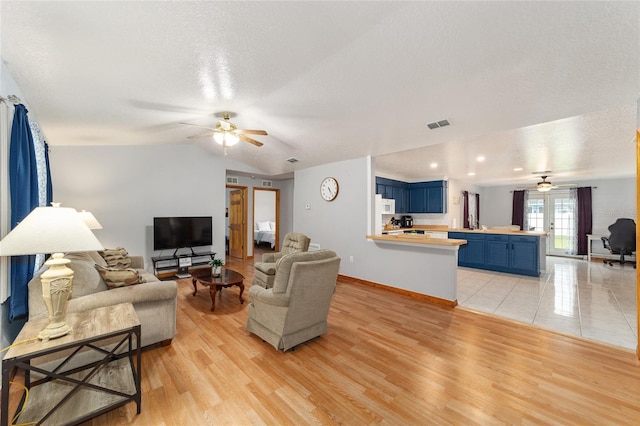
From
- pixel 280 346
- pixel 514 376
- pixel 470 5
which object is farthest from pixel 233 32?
pixel 514 376

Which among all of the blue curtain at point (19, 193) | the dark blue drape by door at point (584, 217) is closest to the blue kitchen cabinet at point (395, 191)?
the dark blue drape by door at point (584, 217)

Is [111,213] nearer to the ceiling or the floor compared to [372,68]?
nearer to the floor

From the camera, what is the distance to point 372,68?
2262mm

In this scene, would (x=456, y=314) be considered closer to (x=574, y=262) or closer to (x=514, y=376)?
(x=514, y=376)

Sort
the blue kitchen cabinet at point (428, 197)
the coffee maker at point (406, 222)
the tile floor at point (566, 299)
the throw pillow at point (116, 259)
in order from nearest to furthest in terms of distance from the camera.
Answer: the tile floor at point (566, 299) < the throw pillow at point (116, 259) < the blue kitchen cabinet at point (428, 197) < the coffee maker at point (406, 222)

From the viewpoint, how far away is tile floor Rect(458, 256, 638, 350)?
296 centimetres

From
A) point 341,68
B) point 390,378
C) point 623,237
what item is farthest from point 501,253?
point 341,68

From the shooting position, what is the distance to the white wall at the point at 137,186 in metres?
4.35

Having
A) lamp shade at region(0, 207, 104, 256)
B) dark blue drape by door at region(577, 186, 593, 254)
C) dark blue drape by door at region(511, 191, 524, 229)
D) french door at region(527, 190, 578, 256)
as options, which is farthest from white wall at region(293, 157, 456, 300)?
dark blue drape by door at region(577, 186, 593, 254)

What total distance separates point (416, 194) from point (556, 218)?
4.78 metres

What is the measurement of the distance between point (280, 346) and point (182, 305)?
202cm

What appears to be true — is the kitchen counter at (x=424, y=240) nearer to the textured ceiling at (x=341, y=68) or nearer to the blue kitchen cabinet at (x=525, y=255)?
the textured ceiling at (x=341, y=68)

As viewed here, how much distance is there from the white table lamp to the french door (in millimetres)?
10349

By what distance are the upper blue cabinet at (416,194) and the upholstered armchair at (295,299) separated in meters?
4.50
